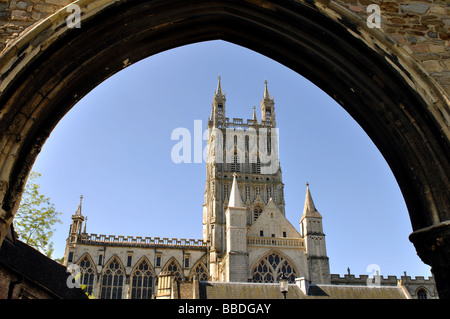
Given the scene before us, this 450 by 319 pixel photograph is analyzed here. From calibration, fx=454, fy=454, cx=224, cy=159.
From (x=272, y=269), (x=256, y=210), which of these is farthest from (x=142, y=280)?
(x=272, y=269)

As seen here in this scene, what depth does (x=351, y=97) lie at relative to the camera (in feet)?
16.3

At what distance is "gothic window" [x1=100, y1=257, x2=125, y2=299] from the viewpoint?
38.9 meters

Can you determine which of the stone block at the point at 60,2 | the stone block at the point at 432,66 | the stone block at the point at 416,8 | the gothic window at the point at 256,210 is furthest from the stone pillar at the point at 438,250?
the gothic window at the point at 256,210

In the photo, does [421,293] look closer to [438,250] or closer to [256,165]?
[256,165]

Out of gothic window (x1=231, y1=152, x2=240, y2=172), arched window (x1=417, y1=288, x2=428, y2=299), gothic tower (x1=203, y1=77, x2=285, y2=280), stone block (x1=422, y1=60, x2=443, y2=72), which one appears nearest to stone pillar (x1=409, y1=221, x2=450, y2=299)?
stone block (x1=422, y1=60, x2=443, y2=72)

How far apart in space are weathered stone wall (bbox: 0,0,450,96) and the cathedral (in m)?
19.2

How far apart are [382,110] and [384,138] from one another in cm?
31

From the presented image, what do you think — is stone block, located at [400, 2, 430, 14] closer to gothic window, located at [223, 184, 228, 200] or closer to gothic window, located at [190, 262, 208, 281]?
gothic window, located at [190, 262, 208, 281]

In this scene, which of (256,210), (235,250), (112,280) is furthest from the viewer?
(256,210)

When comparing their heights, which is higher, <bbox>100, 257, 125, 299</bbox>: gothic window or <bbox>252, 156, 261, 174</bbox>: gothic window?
<bbox>252, 156, 261, 174</bbox>: gothic window

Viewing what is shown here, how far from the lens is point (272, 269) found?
32.7 metres

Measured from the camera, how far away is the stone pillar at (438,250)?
12.7 feet

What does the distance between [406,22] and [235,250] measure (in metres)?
28.5
